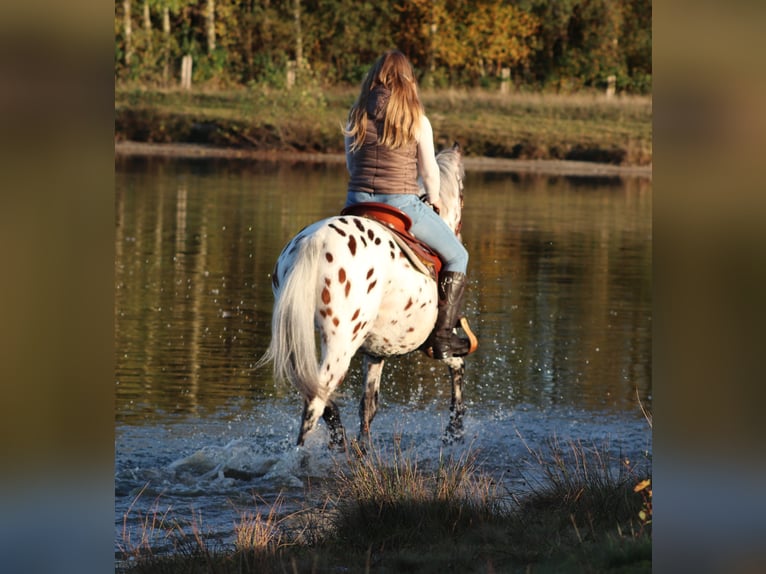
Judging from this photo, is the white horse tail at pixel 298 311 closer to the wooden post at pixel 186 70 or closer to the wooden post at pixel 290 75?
the wooden post at pixel 290 75

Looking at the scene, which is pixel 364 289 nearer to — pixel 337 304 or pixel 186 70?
pixel 337 304

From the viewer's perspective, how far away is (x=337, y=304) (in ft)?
23.0

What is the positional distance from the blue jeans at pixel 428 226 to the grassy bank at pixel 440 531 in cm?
173

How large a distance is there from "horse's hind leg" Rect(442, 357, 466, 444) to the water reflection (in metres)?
0.81

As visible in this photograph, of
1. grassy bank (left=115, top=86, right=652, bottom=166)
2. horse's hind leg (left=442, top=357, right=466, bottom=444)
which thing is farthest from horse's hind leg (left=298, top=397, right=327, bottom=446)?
grassy bank (left=115, top=86, right=652, bottom=166)

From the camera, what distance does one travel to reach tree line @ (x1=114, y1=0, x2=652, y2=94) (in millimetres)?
51219

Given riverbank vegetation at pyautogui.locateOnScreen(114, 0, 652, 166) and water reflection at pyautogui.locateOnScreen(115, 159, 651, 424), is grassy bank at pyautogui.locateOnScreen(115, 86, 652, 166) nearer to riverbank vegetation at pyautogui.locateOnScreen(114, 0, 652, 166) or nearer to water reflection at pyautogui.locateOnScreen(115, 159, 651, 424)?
riverbank vegetation at pyautogui.locateOnScreen(114, 0, 652, 166)

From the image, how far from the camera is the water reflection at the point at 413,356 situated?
9.99 m
